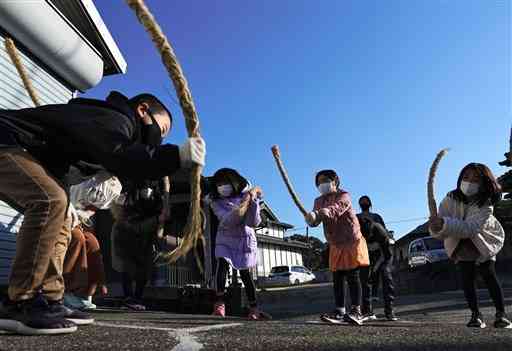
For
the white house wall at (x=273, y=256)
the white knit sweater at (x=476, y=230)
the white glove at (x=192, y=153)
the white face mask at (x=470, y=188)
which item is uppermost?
the white house wall at (x=273, y=256)

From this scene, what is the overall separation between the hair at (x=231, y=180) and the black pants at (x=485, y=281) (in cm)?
261

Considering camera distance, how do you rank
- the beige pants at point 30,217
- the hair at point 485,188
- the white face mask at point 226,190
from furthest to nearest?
the white face mask at point 226,190
the hair at point 485,188
the beige pants at point 30,217

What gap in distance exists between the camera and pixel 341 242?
4652mm

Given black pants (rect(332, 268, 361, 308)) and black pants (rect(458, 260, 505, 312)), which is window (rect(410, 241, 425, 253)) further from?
black pants (rect(458, 260, 505, 312))

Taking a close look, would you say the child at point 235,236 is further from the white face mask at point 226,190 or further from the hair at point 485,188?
the hair at point 485,188

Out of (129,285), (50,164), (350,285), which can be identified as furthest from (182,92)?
(129,285)

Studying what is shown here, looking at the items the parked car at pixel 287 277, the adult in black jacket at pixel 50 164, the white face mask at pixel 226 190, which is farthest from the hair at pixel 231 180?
the parked car at pixel 287 277

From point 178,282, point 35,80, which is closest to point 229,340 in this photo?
point 35,80

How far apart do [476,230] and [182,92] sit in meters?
3.02

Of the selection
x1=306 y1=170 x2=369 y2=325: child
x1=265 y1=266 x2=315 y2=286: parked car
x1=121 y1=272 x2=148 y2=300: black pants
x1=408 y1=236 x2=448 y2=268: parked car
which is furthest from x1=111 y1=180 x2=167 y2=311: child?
x1=265 y1=266 x2=315 y2=286: parked car

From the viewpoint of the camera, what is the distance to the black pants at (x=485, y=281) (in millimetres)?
4004

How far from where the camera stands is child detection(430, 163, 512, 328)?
3990 mm

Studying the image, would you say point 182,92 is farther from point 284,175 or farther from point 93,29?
point 93,29

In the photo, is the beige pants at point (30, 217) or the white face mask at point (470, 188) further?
the white face mask at point (470, 188)
